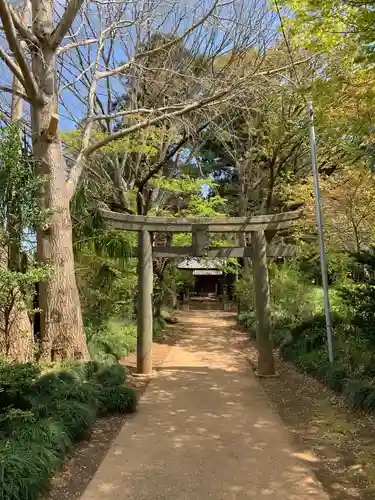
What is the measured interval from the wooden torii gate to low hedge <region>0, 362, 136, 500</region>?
195cm

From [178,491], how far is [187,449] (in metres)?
1.04

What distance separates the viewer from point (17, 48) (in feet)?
19.8

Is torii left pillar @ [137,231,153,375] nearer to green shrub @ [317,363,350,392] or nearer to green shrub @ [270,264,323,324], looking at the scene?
green shrub @ [317,363,350,392]

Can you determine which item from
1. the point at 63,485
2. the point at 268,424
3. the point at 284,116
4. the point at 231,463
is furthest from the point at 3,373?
the point at 284,116

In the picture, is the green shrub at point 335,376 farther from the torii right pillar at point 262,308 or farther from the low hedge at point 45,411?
the low hedge at point 45,411

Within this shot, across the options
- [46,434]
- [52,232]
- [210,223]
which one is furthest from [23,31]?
[46,434]

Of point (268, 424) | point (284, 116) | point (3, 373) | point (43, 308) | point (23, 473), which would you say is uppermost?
point (284, 116)

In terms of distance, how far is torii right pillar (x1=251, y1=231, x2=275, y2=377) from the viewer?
8.84 metres

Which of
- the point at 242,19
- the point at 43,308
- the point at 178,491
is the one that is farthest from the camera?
the point at 242,19

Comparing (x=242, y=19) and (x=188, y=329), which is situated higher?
(x=242, y=19)

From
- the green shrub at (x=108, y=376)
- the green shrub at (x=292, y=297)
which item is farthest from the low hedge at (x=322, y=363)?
the green shrub at (x=108, y=376)

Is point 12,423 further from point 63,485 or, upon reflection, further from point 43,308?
point 43,308

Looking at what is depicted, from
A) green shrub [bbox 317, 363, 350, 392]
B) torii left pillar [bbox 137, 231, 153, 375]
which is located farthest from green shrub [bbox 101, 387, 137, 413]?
green shrub [bbox 317, 363, 350, 392]

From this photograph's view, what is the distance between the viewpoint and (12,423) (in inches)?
166
